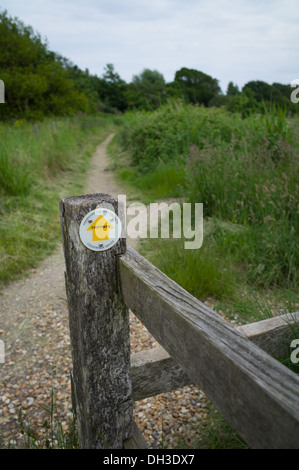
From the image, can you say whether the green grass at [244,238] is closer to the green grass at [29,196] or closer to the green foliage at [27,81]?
the green grass at [29,196]

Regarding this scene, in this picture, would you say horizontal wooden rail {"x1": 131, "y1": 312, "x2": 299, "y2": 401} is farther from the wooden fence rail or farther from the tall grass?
the tall grass

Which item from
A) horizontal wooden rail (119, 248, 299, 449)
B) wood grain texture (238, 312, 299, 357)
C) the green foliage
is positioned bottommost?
wood grain texture (238, 312, 299, 357)

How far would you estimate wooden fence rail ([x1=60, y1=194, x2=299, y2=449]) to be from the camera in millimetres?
679

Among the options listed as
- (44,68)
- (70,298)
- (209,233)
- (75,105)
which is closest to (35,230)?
(209,233)

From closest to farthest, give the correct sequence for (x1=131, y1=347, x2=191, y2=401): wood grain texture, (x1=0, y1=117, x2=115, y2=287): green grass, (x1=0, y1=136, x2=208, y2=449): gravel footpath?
(x1=131, y1=347, x2=191, y2=401): wood grain texture < (x1=0, y1=136, x2=208, y2=449): gravel footpath < (x1=0, y1=117, x2=115, y2=287): green grass

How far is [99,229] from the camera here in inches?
45.8

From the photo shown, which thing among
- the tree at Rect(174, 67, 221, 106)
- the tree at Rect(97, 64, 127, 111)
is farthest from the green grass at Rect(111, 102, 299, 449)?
the tree at Rect(97, 64, 127, 111)

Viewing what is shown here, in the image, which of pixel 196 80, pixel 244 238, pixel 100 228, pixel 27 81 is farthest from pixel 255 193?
pixel 196 80

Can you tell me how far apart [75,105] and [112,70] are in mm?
35277

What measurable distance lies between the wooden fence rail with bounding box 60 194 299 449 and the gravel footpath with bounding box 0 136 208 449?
0.23 meters

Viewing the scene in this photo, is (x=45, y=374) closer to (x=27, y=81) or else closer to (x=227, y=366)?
(x=227, y=366)

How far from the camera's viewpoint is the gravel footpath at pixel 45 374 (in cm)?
206

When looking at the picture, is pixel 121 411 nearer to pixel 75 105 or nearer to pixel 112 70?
pixel 75 105

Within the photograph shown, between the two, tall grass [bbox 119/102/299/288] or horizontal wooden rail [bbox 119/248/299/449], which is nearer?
horizontal wooden rail [bbox 119/248/299/449]
